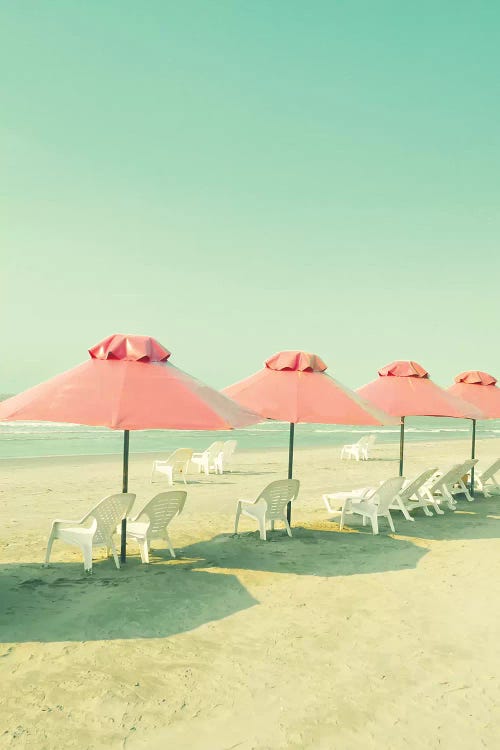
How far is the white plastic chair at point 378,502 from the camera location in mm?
9179

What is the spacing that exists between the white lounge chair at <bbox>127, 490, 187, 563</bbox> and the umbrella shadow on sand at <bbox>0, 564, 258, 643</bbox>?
0.92 feet

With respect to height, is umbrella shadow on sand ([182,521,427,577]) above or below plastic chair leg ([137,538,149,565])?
below

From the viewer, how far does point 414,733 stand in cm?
372

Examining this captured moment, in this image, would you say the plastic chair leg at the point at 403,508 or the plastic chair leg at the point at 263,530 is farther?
the plastic chair leg at the point at 403,508

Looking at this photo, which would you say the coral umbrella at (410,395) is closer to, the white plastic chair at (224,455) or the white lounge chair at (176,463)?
the white lounge chair at (176,463)

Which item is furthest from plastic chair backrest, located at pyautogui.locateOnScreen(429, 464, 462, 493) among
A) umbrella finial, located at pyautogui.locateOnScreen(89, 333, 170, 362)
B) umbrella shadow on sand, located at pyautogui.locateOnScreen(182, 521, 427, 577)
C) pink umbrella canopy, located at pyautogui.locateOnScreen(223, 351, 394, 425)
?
umbrella finial, located at pyautogui.locateOnScreen(89, 333, 170, 362)

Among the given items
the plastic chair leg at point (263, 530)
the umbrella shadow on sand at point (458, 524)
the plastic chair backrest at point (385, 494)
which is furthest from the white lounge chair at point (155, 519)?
the umbrella shadow on sand at point (458, 524)

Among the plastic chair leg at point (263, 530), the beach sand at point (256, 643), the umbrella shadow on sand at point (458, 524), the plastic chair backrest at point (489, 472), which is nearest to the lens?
the beach sand at point (256, 643)

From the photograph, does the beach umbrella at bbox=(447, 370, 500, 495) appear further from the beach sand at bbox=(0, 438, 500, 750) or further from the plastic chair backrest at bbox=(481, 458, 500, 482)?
the beach sand at bbox=(0, 438, 500, 750)

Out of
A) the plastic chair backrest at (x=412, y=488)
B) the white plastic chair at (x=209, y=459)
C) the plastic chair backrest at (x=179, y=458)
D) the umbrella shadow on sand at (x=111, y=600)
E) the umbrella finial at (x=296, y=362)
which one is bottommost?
the white plastic chair at (x=209, y=459)

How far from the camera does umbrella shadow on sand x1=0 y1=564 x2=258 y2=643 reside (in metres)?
5.14

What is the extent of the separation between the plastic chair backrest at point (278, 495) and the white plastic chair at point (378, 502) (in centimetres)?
126

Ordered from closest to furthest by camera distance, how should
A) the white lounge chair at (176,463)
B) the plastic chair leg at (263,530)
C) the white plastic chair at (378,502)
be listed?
the plastic chair leg at (263,530)
the white plastic chair at (378,502)
the white lounge chair at (176,463)

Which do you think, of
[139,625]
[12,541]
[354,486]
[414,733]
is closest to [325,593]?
[139,625]
